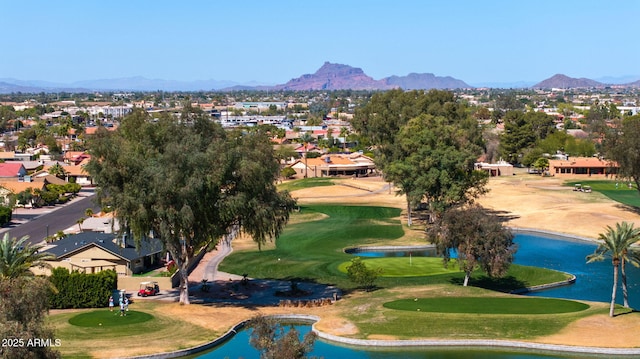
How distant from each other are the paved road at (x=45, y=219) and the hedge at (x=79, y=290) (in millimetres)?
26406

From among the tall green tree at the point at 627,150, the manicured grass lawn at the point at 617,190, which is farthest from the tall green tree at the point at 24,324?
the manicured grass lawn at the point at 617,190

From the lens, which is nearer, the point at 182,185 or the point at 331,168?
the point at 182,185

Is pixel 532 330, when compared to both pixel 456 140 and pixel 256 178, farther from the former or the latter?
pixel 456 140

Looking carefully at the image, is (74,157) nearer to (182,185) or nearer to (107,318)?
(182,185)

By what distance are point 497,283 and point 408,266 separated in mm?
7771

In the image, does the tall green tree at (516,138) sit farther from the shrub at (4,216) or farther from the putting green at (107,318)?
the putting green at (107,318)

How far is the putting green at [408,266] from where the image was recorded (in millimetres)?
58525

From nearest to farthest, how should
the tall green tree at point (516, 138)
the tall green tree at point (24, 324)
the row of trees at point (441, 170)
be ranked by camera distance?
the tall green tree at point (24, 324)
the row of trees at point (441, 170)
the tall green tree at point (516, 138)

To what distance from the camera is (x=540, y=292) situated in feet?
178

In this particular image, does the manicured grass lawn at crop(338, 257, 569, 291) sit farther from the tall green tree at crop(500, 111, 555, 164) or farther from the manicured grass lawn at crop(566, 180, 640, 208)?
the tall green tree at crop(500, 111, 555, 164)

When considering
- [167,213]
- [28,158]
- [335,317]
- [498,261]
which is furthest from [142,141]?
[28,158]

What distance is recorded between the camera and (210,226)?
154 ft

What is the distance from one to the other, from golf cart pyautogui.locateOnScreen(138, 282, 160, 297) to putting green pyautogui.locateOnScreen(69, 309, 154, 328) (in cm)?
555

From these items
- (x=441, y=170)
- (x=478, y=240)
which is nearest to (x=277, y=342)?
(x=478, y=240)
